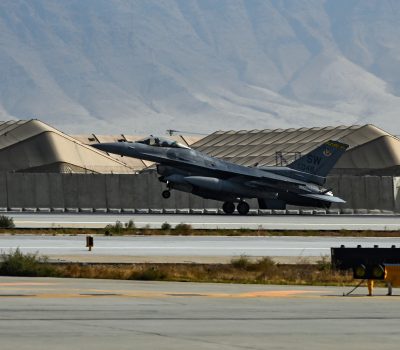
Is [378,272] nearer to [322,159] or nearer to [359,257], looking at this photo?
[359,257]

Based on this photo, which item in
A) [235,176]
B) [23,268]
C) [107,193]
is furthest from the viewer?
[107,193]

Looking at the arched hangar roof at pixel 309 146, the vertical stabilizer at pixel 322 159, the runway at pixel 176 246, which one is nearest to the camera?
the runway at pixel 176 246

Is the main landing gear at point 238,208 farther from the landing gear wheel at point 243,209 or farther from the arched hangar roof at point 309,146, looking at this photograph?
the arched hangar roof at point 309,146

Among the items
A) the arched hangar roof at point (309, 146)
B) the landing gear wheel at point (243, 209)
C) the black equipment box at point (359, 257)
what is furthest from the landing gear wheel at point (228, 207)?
the black equipment box at point (359, 257)

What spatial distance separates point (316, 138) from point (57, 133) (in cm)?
2055

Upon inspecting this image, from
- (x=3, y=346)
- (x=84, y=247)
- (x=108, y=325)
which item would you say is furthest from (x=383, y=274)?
(x=84, y=247)

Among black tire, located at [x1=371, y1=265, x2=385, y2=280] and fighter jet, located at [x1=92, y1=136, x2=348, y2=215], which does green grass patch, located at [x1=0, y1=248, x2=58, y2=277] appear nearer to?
black tire, located at [x1=371, y1=265, x2=385, y2=280]

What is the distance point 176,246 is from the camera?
4012 centimetres

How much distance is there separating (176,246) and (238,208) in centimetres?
2764

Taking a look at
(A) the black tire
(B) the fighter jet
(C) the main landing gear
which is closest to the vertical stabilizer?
(B) the fighter jet

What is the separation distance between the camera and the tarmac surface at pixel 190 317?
16.1m

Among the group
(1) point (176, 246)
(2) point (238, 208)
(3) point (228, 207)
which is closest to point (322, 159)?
(2) point (238, 208)

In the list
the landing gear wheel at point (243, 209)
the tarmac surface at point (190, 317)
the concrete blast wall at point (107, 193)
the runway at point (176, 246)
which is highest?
the concrete blast wall at point (107, 193)

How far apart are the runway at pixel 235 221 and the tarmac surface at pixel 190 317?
2793 centimetres
